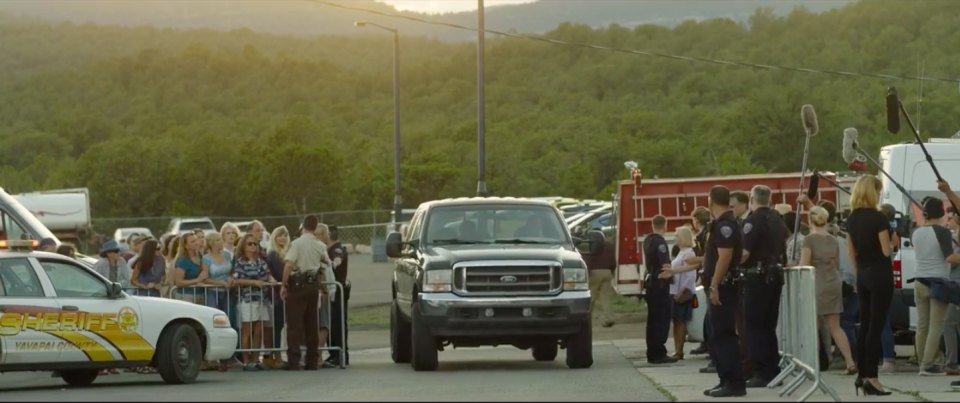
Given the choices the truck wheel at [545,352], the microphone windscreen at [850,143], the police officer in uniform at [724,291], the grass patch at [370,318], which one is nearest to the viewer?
the police officer in uniform at [724,291]

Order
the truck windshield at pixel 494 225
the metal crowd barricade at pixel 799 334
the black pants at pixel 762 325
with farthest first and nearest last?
1. the truck windshield at pixel 494 225
2. the black pants at pixel 762 325
3. the metal crowd barricade at pixel 799 334

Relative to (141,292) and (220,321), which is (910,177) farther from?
(141,292)

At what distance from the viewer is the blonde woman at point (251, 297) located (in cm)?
2156

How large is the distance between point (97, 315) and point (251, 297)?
380 cm

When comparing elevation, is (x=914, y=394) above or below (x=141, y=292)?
below

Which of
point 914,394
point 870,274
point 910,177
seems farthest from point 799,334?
point 910,177

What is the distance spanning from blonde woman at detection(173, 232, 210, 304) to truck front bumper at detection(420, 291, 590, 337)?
3.08m

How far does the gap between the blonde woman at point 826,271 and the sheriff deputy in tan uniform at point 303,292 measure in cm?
601

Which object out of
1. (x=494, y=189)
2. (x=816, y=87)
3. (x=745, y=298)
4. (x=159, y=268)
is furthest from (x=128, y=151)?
(x=745, y=298)

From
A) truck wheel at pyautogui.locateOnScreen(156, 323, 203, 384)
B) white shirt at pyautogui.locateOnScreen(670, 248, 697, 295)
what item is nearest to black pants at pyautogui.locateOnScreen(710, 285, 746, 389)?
truck wheel at pyautogui.locateOnScreen(156, 323, 203, 384)

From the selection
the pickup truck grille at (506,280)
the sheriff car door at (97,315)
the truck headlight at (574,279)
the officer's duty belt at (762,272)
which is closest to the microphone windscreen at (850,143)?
the truck headlight at (574,279)

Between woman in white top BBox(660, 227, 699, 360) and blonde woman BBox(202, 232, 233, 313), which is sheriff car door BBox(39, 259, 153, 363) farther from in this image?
woman in white top BBox(660, 227, 699, 360)

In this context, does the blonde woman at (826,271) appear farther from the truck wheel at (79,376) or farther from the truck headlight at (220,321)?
the truck wheel at (79,376)

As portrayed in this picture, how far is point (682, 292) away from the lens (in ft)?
72.0
